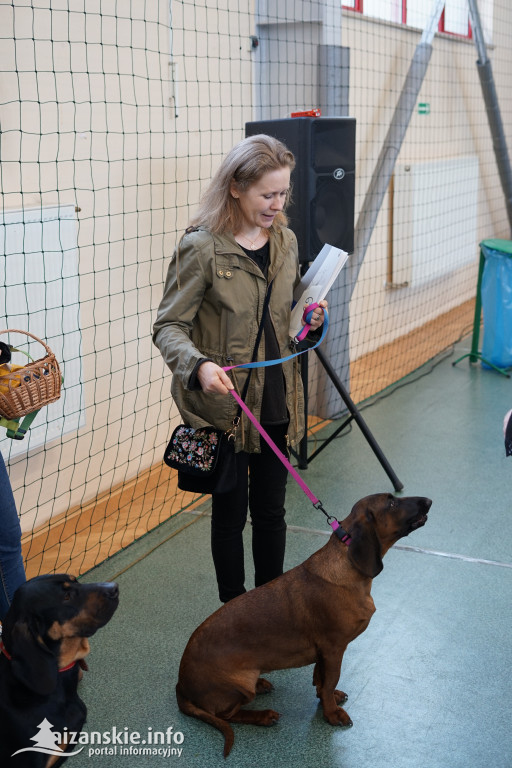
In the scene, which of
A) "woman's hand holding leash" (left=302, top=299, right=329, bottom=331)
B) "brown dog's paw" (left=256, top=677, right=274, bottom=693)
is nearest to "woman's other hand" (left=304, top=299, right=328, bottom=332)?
"woman's hand holding leash" (left=302, top=299, right=329, bottom=331)

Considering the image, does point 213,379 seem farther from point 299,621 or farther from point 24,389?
point 299,621

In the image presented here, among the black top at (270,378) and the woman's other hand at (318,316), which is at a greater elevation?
the woman's other hand at (318,316)

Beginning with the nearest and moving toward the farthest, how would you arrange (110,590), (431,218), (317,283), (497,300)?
(110,590) → (317,283) → (497,300) → (431,218)

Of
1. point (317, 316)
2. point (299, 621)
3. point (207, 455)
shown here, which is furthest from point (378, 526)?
point (317, 316)

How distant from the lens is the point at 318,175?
134 inches

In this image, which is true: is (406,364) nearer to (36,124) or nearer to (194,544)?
(194,544)

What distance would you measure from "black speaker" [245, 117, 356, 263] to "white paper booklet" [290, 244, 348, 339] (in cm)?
113

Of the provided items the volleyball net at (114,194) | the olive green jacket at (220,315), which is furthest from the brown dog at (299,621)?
the volleyball net at (114,194)

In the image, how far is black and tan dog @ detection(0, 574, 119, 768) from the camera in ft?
5.37

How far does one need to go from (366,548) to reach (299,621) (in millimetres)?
251

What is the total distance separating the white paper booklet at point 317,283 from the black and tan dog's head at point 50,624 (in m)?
0.91

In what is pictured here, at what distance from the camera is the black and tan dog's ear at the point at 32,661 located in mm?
1632

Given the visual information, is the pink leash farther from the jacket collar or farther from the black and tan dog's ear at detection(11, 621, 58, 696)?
the black and tan dog's ear at detection(11, 621, 58, 696)

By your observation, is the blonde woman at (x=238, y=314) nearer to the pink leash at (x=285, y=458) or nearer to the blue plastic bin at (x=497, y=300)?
the pink leash at (x=285, y=458)
